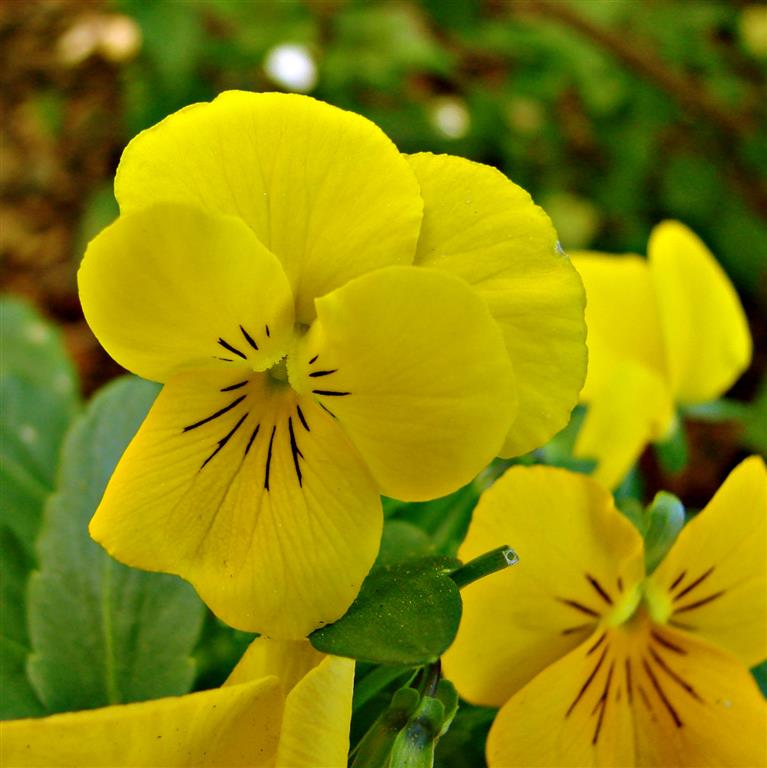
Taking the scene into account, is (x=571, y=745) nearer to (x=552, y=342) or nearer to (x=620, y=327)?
(x=552, y=342)

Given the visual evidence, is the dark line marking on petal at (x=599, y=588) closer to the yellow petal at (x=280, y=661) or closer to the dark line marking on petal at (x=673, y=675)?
the dark line marking on petal at (x=673, y=675)

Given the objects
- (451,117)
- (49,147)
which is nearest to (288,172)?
(451,117)

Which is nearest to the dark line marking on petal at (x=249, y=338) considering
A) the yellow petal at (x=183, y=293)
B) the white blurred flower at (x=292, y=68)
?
the yellow petal at (x=183, y=293)

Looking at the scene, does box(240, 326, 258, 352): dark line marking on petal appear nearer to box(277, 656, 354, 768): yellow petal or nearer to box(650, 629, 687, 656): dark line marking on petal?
box(277, 656, 354, 768): yellow petal

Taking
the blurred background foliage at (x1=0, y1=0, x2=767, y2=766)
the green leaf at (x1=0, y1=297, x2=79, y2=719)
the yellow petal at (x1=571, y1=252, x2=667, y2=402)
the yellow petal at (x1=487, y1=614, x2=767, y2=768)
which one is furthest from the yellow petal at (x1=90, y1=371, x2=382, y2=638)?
the blurred background foliage at (x1=0, y1=0, x2=767, y2=766)

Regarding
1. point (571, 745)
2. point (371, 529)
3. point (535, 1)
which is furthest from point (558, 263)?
point (535, 1)
